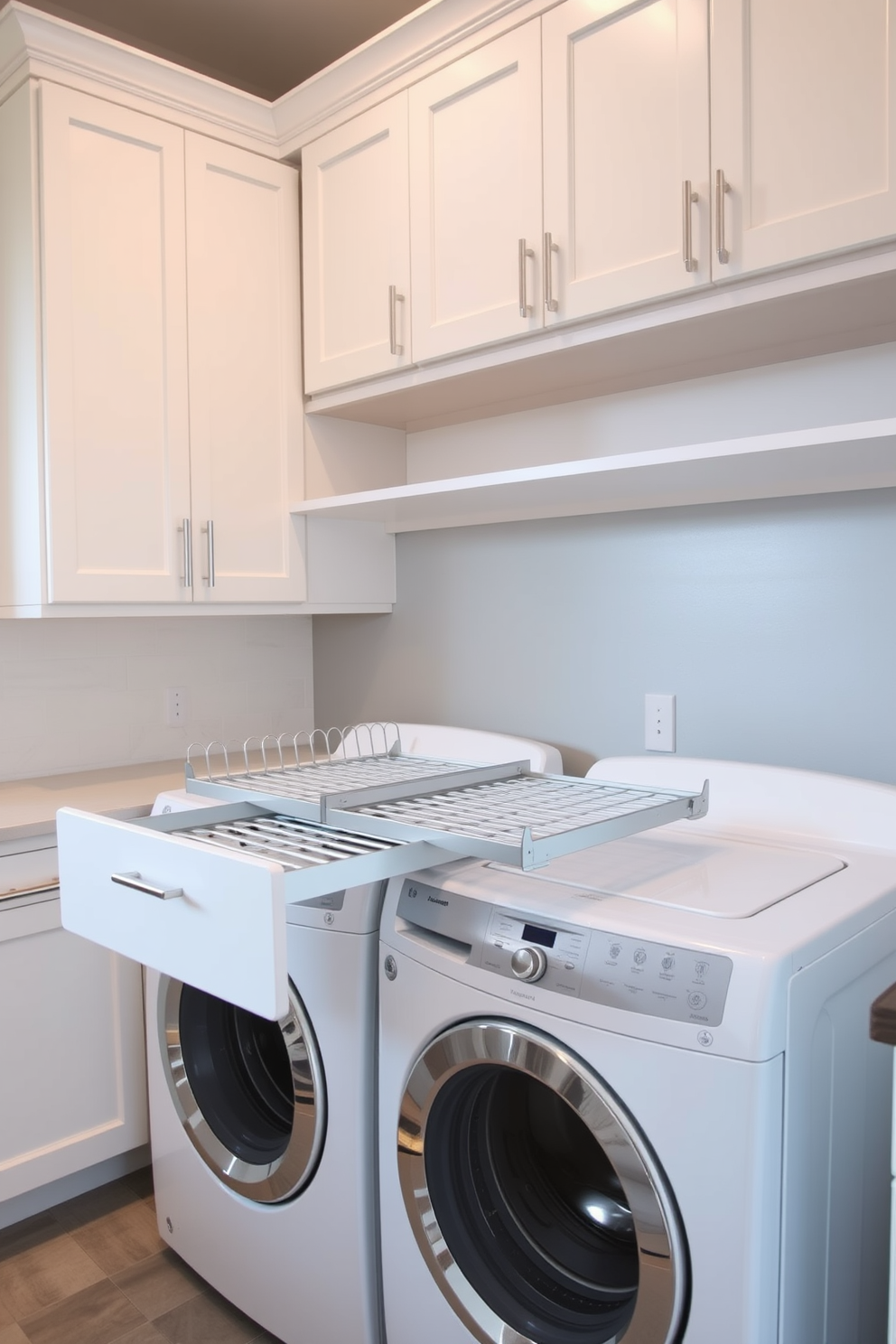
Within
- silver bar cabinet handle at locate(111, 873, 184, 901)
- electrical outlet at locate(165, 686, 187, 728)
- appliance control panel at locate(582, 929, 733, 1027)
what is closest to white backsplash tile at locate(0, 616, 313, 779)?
electrical outlet at locate(165, 686, 187, 728)

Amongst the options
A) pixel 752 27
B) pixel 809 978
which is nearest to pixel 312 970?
pixel 809 978

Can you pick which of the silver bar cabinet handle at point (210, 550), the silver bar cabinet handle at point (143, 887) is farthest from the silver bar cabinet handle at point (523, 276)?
the silver bar cabinet handle at point (143, 887)

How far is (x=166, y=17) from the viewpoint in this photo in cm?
233

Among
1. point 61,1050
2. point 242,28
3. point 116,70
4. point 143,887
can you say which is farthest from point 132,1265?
point 242,28

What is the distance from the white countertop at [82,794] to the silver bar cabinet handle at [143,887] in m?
0.76

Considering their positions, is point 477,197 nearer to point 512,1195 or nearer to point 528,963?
point 528,963

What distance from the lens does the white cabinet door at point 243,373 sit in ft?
6.99

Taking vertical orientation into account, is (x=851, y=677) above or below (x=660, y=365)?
below

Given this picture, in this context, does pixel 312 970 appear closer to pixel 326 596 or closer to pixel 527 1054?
pixel 527 1054

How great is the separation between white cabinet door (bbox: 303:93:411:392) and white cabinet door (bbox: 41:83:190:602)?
0.31 metres

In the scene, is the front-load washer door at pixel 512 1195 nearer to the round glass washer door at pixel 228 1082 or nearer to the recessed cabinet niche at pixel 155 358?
the round glass washer door at pixel 228 1082

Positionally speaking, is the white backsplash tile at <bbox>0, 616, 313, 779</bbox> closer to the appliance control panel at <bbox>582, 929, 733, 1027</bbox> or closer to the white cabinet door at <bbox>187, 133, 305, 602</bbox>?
the white cabinet door at <bbox>187, 133, 305, 602</bbox>

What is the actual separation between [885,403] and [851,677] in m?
0.46

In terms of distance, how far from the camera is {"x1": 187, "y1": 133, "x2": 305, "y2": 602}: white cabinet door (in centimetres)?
213
